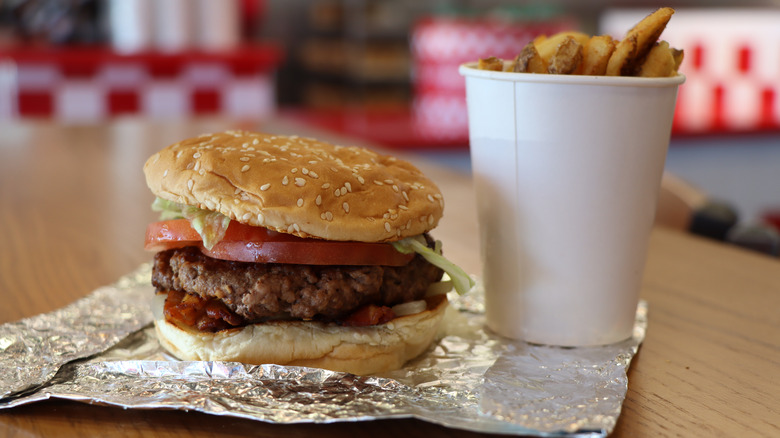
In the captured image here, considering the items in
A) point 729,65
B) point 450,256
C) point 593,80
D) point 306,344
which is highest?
point 593,80

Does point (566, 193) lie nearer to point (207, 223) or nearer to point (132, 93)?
point (207, 223)

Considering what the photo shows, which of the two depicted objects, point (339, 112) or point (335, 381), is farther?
point (339, 112)

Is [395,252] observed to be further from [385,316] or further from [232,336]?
[232,336]

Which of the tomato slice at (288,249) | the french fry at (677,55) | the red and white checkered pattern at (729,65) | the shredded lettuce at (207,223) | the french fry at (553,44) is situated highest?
the french fry at (553,44)

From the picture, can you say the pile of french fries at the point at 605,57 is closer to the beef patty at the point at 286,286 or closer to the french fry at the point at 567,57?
the french fry at the point at 567,57

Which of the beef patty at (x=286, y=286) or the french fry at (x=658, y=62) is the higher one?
the french fry at (x=658, y=62)

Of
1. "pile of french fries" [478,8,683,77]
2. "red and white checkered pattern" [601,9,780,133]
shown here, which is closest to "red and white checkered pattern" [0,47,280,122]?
"pile of french fries" [478,8,683,77]

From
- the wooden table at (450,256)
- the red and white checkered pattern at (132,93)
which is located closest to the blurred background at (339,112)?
the red and white checkered pattern at (132,93)

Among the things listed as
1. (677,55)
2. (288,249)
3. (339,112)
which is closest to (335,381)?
(288,249)
